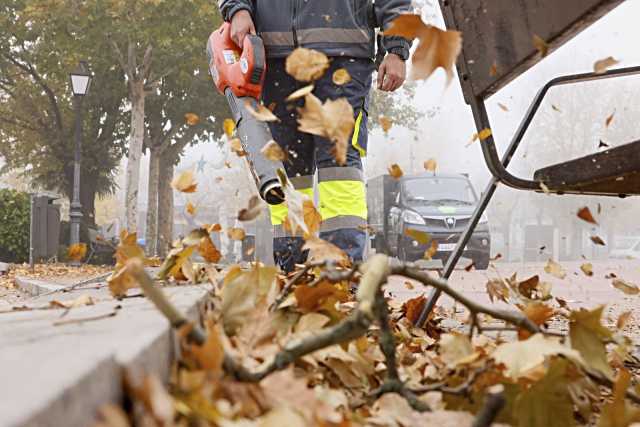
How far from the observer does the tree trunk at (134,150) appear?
758 inches

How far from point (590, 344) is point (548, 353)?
19cm

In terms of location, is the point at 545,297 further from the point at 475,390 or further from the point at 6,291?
the point at 6,291

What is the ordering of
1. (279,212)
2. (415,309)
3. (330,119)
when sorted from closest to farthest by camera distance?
(330,119)
(415,309)
(279,212)

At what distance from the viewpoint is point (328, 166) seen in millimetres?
3395

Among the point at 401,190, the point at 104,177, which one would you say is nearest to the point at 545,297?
the point at 401,190

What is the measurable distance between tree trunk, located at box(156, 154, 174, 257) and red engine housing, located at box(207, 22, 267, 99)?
18.4 m

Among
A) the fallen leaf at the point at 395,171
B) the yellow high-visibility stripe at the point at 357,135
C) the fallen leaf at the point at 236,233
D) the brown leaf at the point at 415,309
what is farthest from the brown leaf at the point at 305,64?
the yellow high-visibility stripe at the point at 357,135

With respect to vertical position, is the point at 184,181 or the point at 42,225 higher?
the point at 184,181

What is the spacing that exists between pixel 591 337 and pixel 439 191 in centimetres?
1946

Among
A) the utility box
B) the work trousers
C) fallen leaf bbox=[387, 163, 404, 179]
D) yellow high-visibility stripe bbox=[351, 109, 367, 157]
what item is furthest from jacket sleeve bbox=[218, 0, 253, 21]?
the utility box

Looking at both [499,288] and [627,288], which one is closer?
[499,288]

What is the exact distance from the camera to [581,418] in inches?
50.6

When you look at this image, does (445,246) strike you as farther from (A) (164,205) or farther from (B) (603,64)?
(B) (603,64)

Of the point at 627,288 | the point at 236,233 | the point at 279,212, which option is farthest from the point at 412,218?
the point at 236,233
